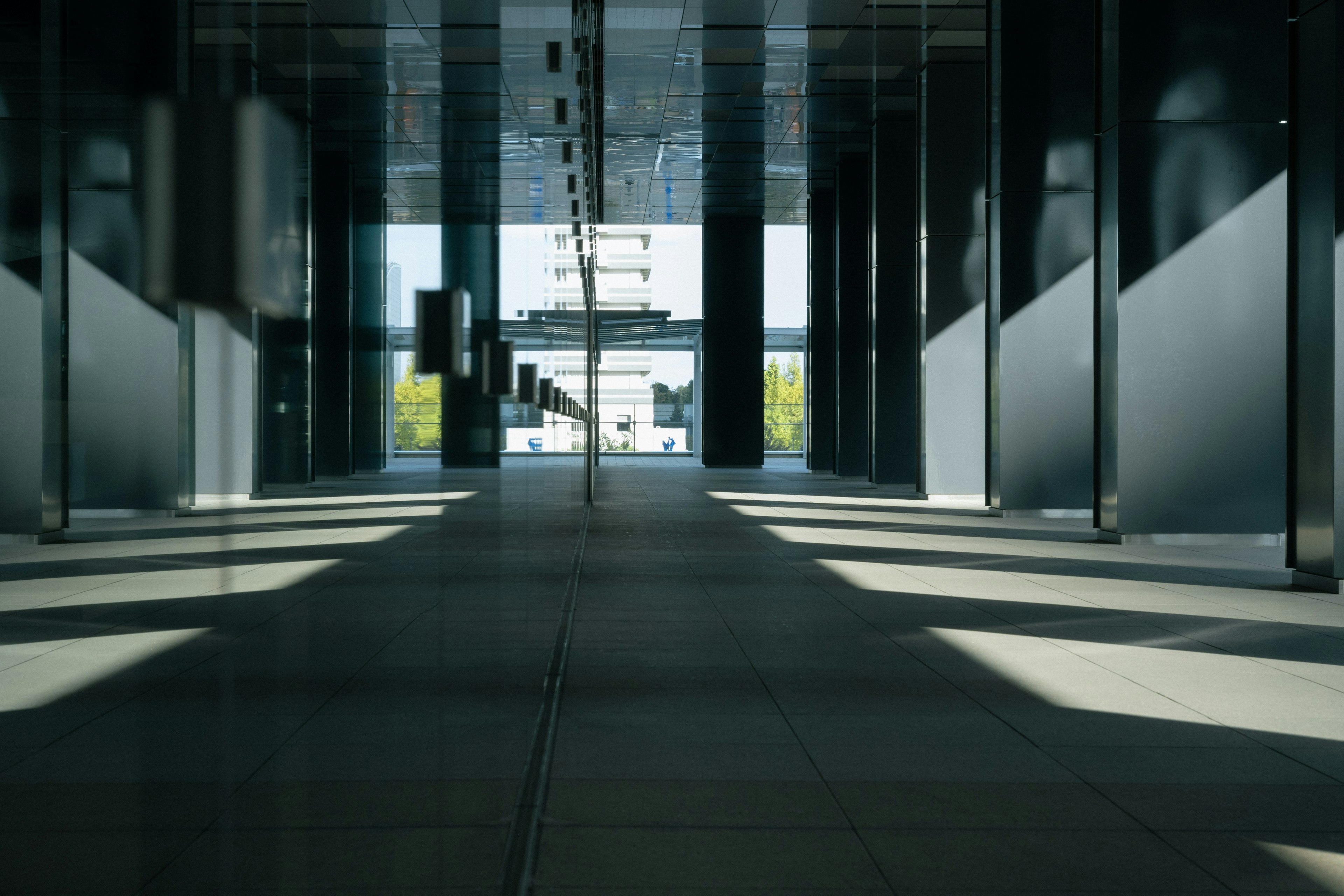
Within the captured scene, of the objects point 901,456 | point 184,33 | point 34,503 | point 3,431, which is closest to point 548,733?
point 3,431

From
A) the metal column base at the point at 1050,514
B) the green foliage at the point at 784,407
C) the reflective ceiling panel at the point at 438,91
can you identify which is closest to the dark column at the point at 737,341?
the green foliage at the point at 784,407

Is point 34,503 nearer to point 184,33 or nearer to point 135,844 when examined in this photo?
point 135,844

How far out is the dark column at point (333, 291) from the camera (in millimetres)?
2104

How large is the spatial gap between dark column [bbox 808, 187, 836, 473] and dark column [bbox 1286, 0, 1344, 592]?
19919mm

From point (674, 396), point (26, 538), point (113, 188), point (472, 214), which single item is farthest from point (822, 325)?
point (113, 188)

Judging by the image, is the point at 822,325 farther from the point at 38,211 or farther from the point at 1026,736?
the point at 38,211

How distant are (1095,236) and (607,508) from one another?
315 inches

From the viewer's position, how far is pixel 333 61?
233 centimetres

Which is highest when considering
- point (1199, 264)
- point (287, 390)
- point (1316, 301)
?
point (1199, 264)

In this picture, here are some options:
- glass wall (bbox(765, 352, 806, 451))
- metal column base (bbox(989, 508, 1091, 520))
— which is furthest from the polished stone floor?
glass wall (bbox(765, 352, 806, 451))

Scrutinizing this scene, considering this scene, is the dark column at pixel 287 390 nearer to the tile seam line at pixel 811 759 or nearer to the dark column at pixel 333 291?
the dark column at pixel 333 291

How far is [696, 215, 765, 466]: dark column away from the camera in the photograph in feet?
107

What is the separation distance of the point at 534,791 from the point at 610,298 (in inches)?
67.7

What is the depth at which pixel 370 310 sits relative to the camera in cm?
251
